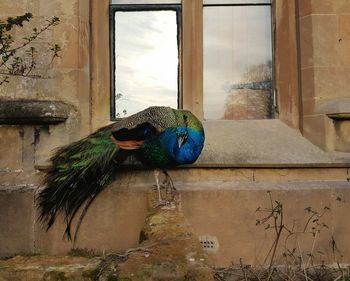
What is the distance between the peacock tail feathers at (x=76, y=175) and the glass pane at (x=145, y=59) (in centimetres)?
77

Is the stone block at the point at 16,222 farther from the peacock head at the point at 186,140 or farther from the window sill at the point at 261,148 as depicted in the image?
the window sill at the point at 261,148

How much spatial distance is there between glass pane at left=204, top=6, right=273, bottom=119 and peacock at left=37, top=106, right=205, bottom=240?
892 millimetres

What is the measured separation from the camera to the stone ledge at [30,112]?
3.84 m

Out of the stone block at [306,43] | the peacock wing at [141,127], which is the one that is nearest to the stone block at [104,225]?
the peacock wing at [141,127]

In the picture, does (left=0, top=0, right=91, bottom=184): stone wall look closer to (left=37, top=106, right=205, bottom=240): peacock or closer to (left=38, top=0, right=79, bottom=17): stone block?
(left=38, top=0, right=79, bottom=17): stone block

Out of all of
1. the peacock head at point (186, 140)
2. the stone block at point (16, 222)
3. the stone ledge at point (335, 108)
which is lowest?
the stone block at point (16, 222)

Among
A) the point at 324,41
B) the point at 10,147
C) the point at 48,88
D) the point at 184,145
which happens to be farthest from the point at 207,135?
the point at 10,147

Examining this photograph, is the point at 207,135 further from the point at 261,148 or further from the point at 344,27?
the point at 344,27

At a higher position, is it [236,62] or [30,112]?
[236,62]

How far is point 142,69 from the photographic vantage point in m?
4.48

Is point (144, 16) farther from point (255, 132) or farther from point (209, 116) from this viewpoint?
point (255, 132)

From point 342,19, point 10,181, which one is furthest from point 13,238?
point 342,19

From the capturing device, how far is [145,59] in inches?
177

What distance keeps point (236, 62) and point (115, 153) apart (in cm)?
158
